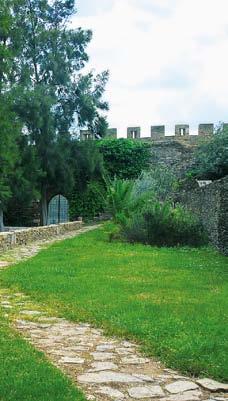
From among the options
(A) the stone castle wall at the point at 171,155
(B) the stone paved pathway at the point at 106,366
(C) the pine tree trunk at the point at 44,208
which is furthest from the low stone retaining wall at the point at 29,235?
(B) the stone paved pathway at the point at 106,366

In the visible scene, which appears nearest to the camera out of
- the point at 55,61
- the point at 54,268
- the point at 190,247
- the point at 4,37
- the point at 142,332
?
the point at 142,332

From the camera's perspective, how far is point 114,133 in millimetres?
33844

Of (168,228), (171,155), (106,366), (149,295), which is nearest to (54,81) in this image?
(171,155)

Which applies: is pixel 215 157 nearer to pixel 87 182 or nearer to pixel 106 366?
pixel 87 182

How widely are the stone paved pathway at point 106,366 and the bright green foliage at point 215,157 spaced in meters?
22.2

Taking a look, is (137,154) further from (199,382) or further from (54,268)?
(199,382)

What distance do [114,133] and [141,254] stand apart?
68.0ft

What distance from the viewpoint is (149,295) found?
812 cm

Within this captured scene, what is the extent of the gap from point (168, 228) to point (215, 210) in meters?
1.75

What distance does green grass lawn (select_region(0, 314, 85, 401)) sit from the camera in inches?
156

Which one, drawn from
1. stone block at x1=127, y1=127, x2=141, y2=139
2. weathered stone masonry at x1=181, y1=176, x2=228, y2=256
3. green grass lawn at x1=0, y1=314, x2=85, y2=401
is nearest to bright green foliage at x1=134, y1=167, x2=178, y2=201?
stone block at x1=127, y1=127, x2=141, y2=139

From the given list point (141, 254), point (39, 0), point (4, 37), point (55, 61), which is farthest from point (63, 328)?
point (39, 0)

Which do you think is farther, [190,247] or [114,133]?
[114,133]

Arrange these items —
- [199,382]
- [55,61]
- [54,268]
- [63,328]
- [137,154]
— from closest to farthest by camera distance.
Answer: [199,382], [63,328], [54,268], [55,61], [137,154]
